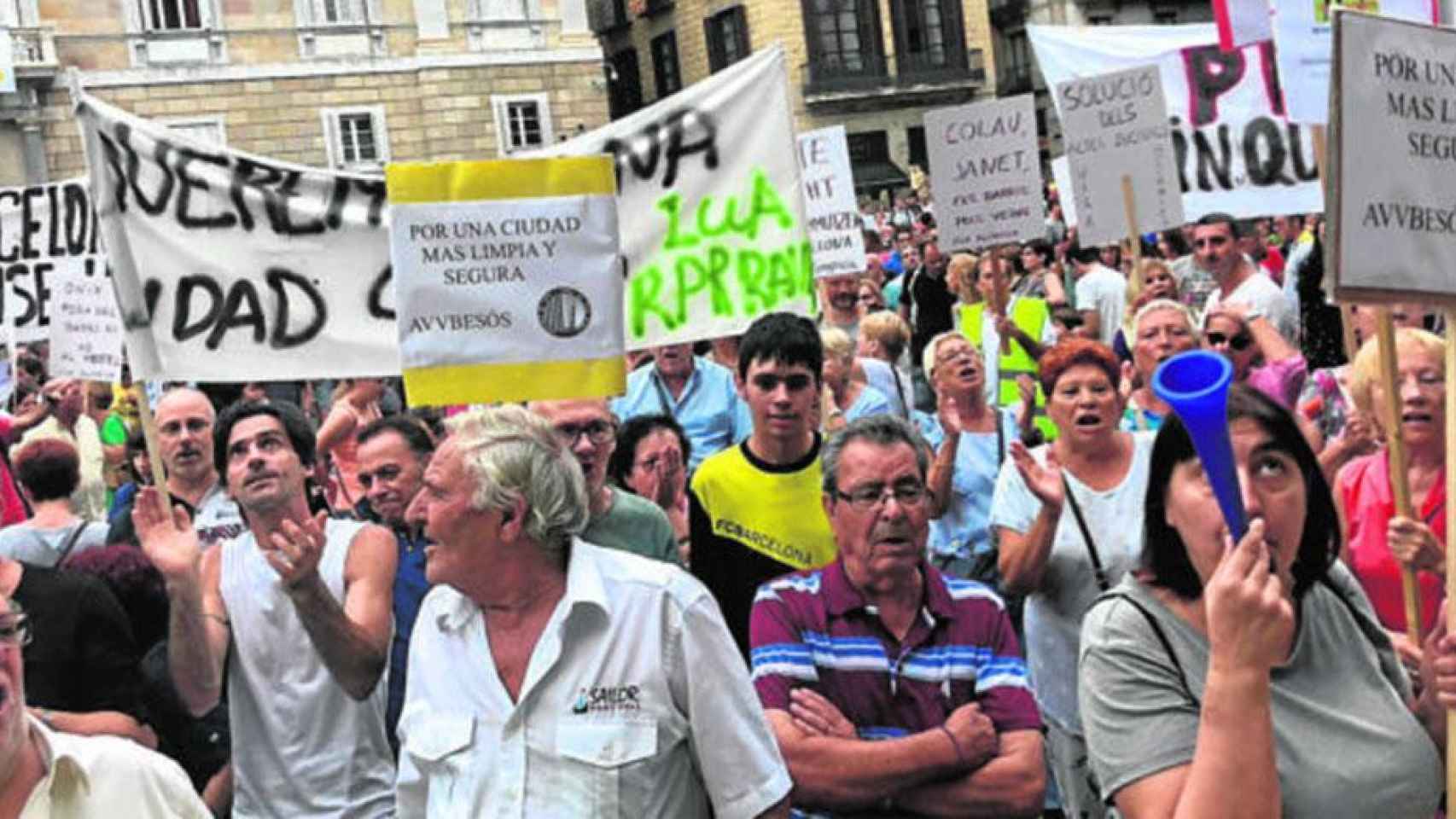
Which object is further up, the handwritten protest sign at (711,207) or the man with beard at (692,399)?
the handwritten protest sign at (711,207)

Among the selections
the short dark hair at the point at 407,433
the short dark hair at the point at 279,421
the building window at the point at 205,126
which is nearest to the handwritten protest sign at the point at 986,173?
the short dark hair at the point at 407,433

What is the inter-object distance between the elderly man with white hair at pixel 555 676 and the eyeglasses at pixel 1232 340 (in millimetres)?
3362

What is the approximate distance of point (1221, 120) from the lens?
9312 millimetres

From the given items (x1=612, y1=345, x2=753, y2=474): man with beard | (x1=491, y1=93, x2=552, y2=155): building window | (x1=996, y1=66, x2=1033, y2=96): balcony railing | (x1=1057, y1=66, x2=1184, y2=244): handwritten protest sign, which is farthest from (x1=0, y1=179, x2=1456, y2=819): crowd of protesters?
(x1=996, y1=66, x2=1033, y2=96): balcony railing

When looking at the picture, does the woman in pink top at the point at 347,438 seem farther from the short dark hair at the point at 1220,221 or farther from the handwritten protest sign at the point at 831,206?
the short dark hair at the point at 1220,221

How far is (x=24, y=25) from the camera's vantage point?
1337 inches

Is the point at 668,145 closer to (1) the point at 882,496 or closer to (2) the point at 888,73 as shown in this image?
(1) the point at 882,496

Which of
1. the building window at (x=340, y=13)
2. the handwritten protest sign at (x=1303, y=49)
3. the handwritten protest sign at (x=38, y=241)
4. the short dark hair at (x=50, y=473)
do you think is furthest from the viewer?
the building window at (x=340, y=13)

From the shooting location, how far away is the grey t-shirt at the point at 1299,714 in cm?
260

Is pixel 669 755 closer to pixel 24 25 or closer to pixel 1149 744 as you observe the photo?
pixel 1149 744

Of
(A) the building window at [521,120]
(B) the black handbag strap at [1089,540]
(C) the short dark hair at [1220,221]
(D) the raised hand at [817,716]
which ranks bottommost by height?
(D) the raised hand at [817,716]

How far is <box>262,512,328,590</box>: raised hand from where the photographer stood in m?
3.73

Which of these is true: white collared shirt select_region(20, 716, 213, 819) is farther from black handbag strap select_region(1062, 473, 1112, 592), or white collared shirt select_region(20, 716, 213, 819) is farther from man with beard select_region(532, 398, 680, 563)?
black handbag strap select_region(1062, 473, 1112, 592)

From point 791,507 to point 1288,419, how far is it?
2.15 m
